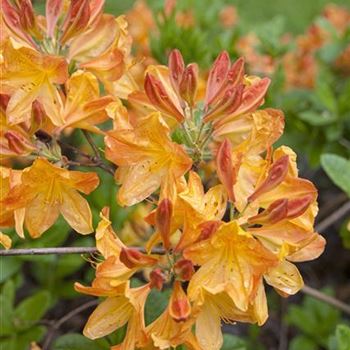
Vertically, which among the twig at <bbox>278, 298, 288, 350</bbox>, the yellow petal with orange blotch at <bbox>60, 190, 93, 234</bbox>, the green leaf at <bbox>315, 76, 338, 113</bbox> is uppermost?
the yellow petal with orange blotch at <bbox>60, 190, 93, 234</bbox>

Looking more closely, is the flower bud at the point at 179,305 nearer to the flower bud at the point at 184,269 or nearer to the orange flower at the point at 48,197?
the flower bud at the point at 184,269

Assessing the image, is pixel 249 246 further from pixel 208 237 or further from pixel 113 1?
pixel 113 1

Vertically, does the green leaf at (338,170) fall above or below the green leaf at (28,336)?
above

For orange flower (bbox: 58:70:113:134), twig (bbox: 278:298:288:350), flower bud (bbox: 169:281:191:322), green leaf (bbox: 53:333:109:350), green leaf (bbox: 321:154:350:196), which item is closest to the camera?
flower bud (bbox: 169:281:191:322)

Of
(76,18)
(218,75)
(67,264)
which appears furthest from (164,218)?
(67,264)

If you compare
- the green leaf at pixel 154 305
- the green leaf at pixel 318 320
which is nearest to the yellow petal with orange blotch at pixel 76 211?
the green leaf at pixel 154 305

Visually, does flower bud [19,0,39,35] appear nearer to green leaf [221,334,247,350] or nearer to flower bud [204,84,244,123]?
flower bud [204,84,244,123]

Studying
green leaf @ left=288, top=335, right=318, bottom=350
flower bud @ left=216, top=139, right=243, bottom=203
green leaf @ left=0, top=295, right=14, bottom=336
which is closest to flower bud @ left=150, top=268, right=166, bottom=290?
flower bud @ left=216, top=139, right=243, bottom=203
